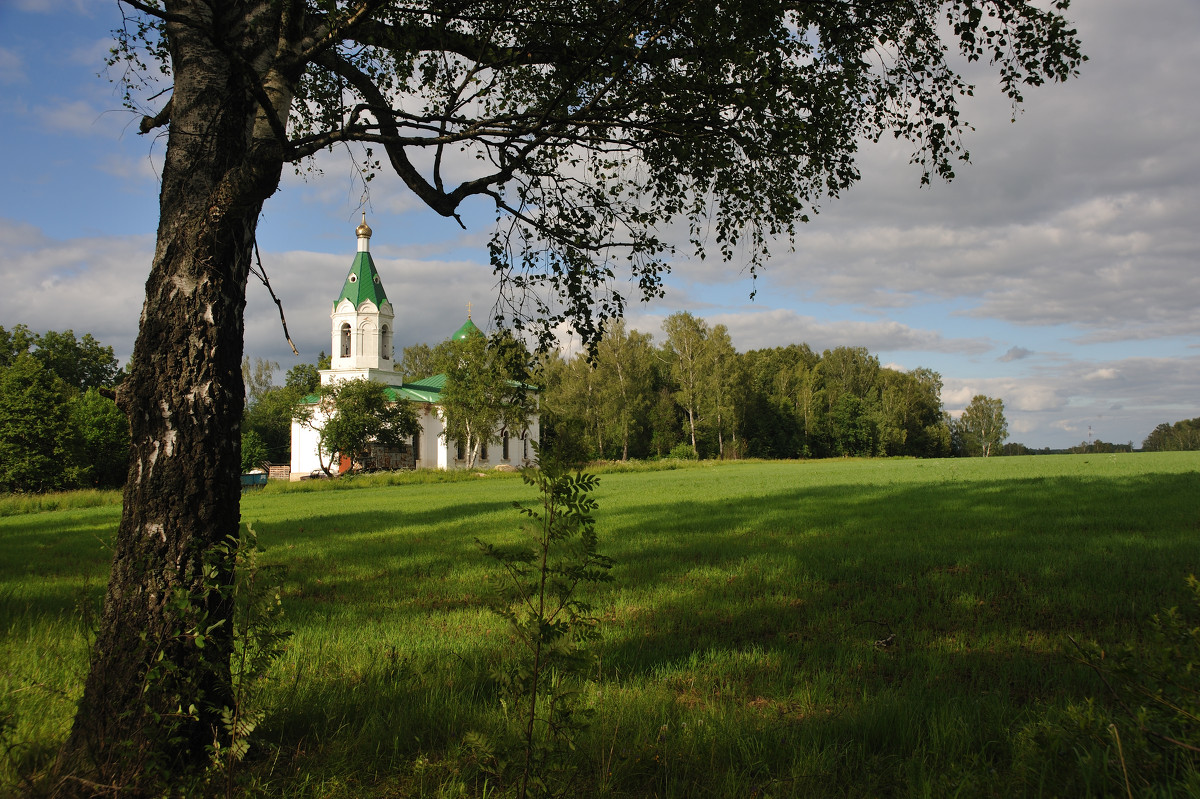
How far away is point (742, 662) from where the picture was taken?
4.51 m

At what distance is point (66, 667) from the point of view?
4.20 m

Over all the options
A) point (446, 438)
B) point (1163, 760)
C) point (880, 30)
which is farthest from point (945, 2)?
point (446, 438)

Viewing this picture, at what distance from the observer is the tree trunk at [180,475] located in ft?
9.23

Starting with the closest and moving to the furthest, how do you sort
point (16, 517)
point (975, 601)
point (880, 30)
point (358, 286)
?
point (880, 30) < point (975, 601) < point (16, 517) < point (358, 286)

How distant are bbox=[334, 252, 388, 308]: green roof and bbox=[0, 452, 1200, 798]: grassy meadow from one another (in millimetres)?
47377

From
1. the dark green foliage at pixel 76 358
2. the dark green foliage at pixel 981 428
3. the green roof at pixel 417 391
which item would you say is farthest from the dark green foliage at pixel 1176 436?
the dark green foliage at pixel 76 358

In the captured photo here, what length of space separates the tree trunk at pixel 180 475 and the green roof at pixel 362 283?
55199 millimetres

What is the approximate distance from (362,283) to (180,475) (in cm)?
5608

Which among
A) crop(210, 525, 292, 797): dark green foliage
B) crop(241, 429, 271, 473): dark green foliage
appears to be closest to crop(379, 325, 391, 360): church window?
crop(241, 429, 271, 473): dark green foliage

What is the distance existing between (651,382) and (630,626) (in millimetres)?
65028

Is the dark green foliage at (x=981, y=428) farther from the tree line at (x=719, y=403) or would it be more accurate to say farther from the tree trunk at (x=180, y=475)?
the tree trunk at (x=180, y=475)

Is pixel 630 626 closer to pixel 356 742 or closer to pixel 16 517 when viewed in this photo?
pixel 356 742

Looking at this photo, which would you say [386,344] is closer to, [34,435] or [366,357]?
[366,357]

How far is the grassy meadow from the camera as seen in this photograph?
2.96 meters
